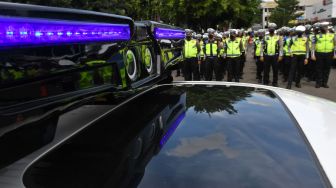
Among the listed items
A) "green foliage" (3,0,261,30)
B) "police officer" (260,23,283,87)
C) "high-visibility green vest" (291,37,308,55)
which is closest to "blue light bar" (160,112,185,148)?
"police officer" (260,23,283,87)

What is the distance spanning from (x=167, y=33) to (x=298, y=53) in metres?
9.56

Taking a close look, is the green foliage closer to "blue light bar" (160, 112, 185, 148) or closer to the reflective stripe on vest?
the reflective stripe on vest

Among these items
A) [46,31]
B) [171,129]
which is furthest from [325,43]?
[46,31]

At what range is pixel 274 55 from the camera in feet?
40.3

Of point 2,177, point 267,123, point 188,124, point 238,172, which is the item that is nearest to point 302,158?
point 238,172

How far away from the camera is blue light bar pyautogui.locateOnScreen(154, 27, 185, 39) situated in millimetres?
3118

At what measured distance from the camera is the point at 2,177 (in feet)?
4.06

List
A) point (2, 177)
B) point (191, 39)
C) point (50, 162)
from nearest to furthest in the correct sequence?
point (2, 177) < point (50, 162) < point (191, 39)

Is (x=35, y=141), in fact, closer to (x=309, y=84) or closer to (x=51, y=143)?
(x=51, y=143)

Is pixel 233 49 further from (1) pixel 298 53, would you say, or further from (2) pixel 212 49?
(1) pixel 298 53

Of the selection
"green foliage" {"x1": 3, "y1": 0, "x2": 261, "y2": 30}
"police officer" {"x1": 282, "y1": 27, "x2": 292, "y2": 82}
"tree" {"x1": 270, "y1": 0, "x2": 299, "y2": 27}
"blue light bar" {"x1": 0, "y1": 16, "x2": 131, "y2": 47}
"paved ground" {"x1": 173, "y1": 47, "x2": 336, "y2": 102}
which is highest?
"tree" {"x1": 270, "y1": 0, "x2": 299, "y2": 27}

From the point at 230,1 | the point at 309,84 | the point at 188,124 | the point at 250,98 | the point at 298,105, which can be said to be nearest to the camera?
the point at 188,124

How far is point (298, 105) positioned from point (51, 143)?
121 centimetres

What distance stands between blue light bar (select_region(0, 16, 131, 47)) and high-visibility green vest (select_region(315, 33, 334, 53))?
35.7 feet
